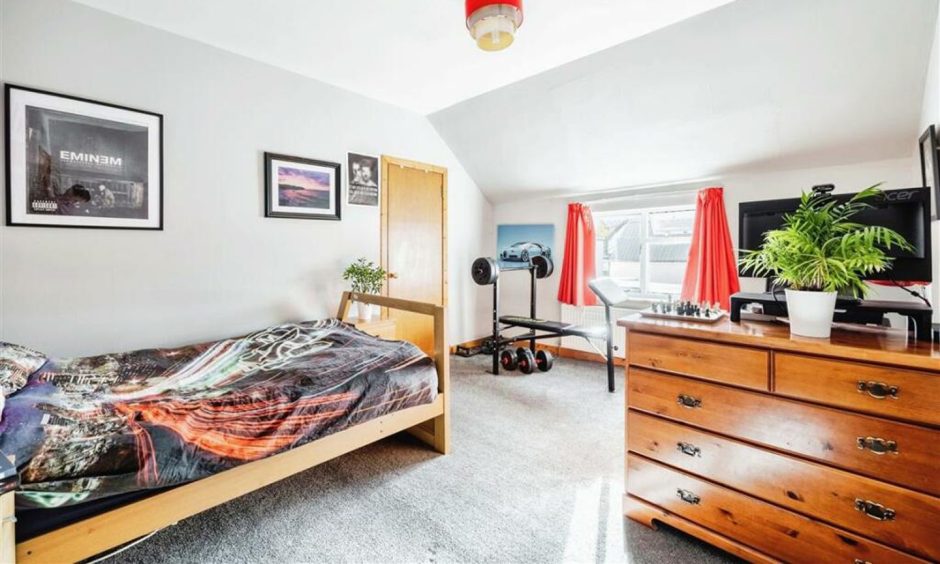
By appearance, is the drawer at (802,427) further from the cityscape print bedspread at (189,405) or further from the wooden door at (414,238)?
the wooden door at (414,238)

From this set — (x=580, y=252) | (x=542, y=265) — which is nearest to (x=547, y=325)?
(x=542, y=265)

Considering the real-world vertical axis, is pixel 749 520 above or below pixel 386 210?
below

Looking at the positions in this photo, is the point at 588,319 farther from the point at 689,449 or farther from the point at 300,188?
the point at 300,188

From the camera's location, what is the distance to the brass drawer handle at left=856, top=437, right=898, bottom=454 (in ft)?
3.94

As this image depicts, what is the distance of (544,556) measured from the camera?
5.26ft

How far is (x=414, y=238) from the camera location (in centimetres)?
426

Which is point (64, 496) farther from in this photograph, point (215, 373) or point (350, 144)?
point (350, 144)

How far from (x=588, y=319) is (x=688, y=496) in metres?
2.92

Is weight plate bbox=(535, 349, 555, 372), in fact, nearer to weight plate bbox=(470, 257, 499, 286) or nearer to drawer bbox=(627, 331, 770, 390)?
weight plate bbox=(470, 257, 499, 286)

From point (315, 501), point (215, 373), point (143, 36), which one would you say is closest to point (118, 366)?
point (215, 373)

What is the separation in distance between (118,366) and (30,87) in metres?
Answer: 1.63

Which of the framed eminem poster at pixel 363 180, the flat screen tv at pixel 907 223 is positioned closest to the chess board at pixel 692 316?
the flat screen tv at pixel 907 223

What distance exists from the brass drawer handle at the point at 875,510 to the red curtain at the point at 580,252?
3225 mm

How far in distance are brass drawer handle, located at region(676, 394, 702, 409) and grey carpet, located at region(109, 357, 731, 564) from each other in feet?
1.90
